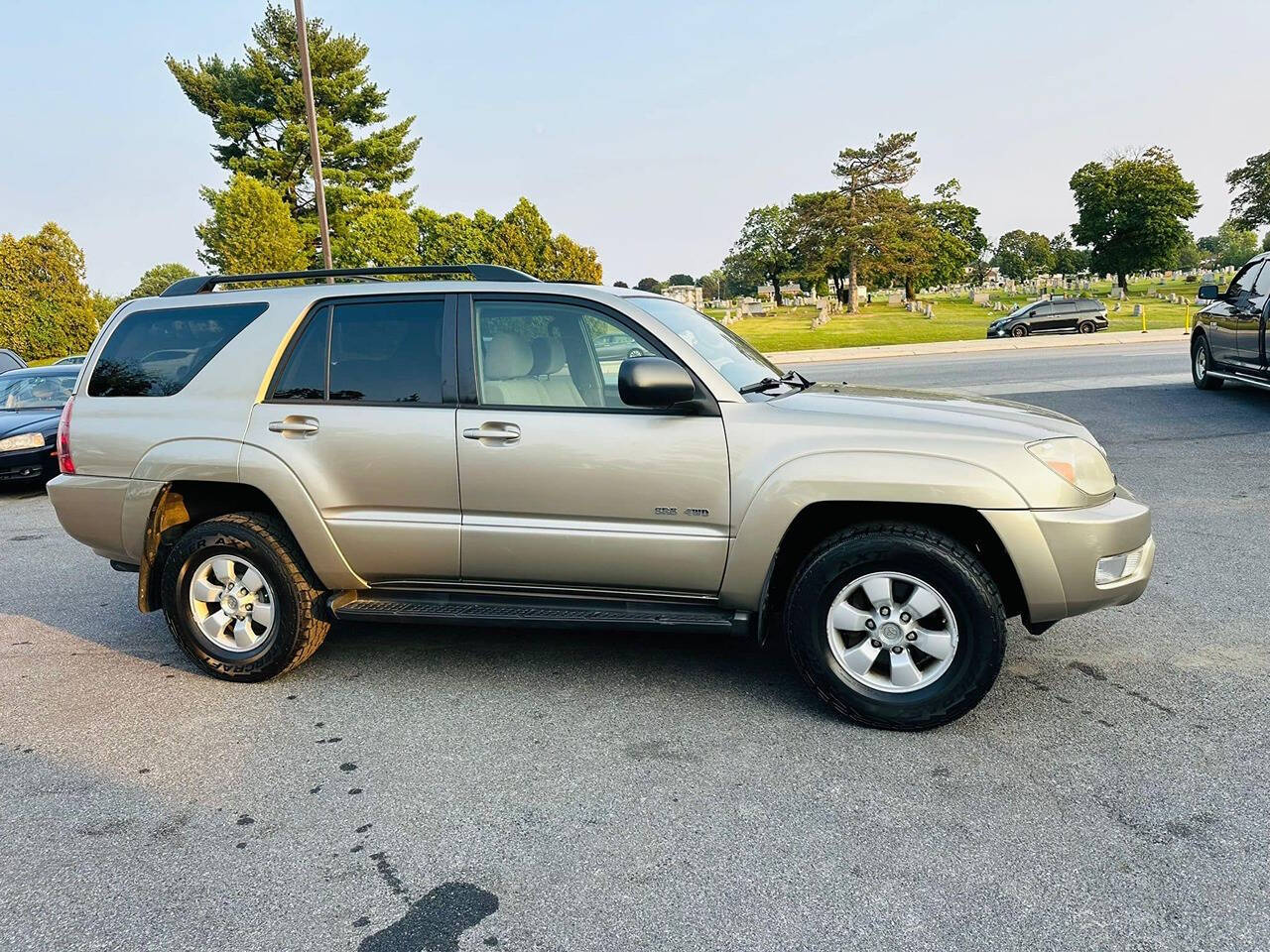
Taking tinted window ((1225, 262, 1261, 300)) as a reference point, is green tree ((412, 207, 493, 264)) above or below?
above

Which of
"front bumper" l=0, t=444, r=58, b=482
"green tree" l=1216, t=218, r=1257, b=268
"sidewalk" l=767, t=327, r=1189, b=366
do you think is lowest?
"front bumper" l=0, t=444, r=58, b=482

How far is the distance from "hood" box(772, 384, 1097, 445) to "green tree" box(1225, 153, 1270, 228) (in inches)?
3453

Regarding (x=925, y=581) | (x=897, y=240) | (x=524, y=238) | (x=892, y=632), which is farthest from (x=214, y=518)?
(x=897, y=240)

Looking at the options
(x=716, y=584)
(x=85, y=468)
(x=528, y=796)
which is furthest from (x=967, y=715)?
(x=85, y=468)

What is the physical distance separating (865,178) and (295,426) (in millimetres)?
72173

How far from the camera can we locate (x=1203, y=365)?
12312 mm

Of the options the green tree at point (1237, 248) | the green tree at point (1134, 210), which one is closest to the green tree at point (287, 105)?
the green tree at point (1134, 210)

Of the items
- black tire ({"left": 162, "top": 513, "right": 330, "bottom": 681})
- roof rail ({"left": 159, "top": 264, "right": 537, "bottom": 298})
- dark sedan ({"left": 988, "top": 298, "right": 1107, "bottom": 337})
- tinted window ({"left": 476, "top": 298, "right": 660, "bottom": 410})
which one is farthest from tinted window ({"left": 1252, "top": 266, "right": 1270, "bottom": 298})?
dark sedan ({"left": 988, "top": 298, "right": 1107, "bottom": 337})

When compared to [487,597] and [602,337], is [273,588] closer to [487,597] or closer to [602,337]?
[487,597]

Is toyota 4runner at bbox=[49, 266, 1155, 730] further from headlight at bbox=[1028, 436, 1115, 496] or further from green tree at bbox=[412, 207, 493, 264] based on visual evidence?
green tree at bbox=[412, 207, 493, 264]

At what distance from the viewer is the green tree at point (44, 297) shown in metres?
31.8

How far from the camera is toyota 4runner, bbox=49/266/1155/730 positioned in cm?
338

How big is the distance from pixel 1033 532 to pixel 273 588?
3.28 m

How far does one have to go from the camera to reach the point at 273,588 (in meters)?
A: 4.05
